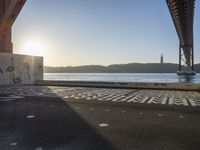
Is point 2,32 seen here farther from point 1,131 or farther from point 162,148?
point 162,148

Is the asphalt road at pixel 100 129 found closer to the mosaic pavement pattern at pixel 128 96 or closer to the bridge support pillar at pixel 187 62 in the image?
the mosaic pavement pattern at pixel 128 96

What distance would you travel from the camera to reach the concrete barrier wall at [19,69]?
22230mm

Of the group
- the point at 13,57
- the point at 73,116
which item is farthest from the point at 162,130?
the point at 13,57

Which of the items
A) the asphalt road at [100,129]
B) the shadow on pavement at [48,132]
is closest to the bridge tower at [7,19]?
the asphalt road at [100,129]

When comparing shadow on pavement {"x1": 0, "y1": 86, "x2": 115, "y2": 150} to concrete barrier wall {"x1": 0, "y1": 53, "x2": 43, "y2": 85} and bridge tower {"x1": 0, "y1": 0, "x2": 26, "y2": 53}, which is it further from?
bridge tower {"x1": 0, "y1": 0, "x2": 26, "y2": 53}

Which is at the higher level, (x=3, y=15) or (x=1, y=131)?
(x=3, y=15)

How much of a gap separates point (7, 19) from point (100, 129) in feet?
64.3

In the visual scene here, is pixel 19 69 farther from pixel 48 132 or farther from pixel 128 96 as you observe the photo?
pixel 48 132

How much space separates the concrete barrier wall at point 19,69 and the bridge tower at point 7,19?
1.28 meters

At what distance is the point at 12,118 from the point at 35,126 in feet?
4.40

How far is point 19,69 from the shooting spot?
77.3ft

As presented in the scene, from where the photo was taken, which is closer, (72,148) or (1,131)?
(72,148)

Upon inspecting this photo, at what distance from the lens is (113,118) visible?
23.0 feet

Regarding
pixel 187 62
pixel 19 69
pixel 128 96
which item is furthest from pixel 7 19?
pixel 187 62
